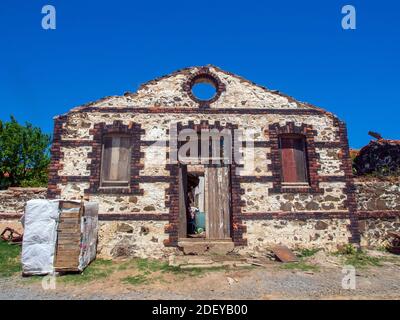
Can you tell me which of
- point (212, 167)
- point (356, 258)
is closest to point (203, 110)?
point (212, 167)

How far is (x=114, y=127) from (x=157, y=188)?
8.34ft

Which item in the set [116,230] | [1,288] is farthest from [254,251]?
[1,288]

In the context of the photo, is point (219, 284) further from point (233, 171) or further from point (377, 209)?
point (377, 209)

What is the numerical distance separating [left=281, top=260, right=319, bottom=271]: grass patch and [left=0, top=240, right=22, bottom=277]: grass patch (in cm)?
688

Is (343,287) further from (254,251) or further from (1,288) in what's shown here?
(1,288)

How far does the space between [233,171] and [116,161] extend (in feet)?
12.9

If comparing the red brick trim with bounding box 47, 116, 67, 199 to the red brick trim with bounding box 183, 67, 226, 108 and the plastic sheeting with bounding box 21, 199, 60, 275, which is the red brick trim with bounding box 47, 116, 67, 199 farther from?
the red brick trim with bounding box 183, 67, 226, 108

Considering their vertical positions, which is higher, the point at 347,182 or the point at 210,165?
the point at 210,165

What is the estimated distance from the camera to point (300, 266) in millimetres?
7266

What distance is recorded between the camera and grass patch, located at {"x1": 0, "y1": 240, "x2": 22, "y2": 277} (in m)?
6.80

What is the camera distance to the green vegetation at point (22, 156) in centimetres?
1723

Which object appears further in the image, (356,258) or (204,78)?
(204,78)

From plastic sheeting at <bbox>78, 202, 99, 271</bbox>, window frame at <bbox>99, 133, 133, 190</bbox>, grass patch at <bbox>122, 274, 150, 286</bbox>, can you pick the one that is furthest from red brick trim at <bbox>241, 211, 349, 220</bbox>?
plastic sheeting at <bbox>78, 202, 99, 271</bbox>

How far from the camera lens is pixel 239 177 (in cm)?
906
